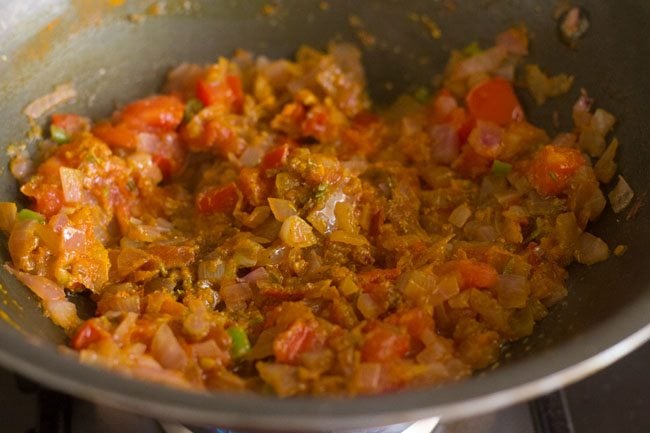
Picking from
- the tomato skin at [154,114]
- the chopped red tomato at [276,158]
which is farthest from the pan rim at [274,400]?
the tomato skin at [154,114]

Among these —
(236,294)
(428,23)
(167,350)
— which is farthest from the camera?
(428,23)

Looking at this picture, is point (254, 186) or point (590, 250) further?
point (254, 186)

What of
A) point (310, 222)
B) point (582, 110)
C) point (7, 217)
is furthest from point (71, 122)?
point (582, 110)

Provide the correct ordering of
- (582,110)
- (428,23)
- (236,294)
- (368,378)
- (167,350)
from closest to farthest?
1. (368,378)
2. (167,350)
3. (236,294)
4. (582,110)
5. (428,23)

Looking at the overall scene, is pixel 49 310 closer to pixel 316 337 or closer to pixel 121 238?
pixel 121 238

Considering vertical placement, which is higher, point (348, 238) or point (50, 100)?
point (50, 100)

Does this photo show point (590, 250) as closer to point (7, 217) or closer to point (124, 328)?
point (124, 328)
